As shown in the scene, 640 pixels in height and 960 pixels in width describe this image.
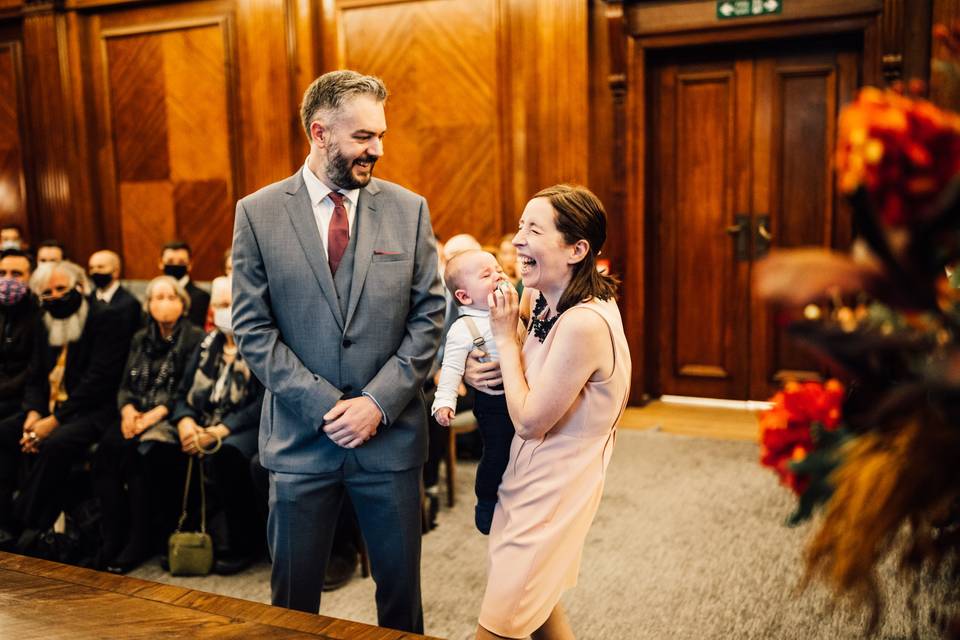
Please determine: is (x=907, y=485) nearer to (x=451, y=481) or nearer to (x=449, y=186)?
(x=451, y=481)

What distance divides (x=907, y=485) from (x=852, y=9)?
520cm

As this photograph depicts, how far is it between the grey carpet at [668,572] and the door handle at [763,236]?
1.71 m

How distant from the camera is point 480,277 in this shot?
7.55 ft

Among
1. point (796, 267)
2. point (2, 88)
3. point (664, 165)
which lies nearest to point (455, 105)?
point (664, 165)

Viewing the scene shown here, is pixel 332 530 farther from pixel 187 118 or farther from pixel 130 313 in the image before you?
pixel 187 118

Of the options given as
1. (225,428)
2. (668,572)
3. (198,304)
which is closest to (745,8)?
(668,572)

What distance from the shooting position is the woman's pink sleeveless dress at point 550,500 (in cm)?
192

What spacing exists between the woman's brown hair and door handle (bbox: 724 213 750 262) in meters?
4.23

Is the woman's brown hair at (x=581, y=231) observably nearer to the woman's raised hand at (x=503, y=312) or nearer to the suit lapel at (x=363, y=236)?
the woman's raised hand at (x=503, y=312)

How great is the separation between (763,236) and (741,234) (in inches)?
5.7

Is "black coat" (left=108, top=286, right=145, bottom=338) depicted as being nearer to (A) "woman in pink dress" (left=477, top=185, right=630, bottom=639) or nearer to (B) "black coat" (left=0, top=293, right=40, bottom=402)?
(B) "black coat" (left=0, top=293, right=40, bottom=402)

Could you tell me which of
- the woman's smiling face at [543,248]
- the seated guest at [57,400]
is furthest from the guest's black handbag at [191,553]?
the woman's smiling face at [543,248]

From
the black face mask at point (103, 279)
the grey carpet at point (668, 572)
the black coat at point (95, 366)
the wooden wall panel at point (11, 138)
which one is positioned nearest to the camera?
the grey carpet at point (668, 572)

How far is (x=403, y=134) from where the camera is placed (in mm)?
6473
